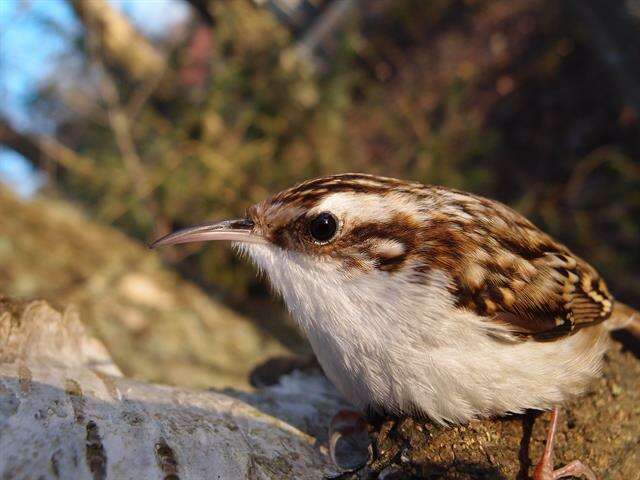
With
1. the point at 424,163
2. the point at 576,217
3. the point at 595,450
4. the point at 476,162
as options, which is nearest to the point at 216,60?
the point at 424,163

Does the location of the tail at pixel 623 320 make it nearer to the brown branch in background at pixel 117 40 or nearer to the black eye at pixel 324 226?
the black eye at pixel 324 226

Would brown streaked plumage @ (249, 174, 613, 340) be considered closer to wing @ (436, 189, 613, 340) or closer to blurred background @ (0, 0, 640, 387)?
wing @ (436, 189, 613, 340)

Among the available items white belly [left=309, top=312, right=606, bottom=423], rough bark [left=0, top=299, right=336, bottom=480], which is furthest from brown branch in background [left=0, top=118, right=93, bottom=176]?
white belly [left=309, top=312, right=606, bottom=423]

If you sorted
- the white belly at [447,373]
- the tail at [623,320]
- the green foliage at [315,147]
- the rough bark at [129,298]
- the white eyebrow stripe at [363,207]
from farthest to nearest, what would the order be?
the green foliage at [315,147], the rough bark at [129,298], the tail at [623,320], the white eyebrow stripe at [363,207], the white belly at [447,373]

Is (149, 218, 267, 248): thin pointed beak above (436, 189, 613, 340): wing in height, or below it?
above

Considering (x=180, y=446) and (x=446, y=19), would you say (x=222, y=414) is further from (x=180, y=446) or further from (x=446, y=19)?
(x=446, y=19)

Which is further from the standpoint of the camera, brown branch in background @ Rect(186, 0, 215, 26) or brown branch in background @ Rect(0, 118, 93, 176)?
brown branch in background @ Rect(186, 0, 215, 26)

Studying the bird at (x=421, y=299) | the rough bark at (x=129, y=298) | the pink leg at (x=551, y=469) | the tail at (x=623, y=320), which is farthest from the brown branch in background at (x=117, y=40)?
the pink leg at (x=551, y=469)

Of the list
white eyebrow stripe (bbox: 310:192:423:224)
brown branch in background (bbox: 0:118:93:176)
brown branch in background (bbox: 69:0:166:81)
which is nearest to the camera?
white eyebrow stripe (bbox: 310:192:423:224)
